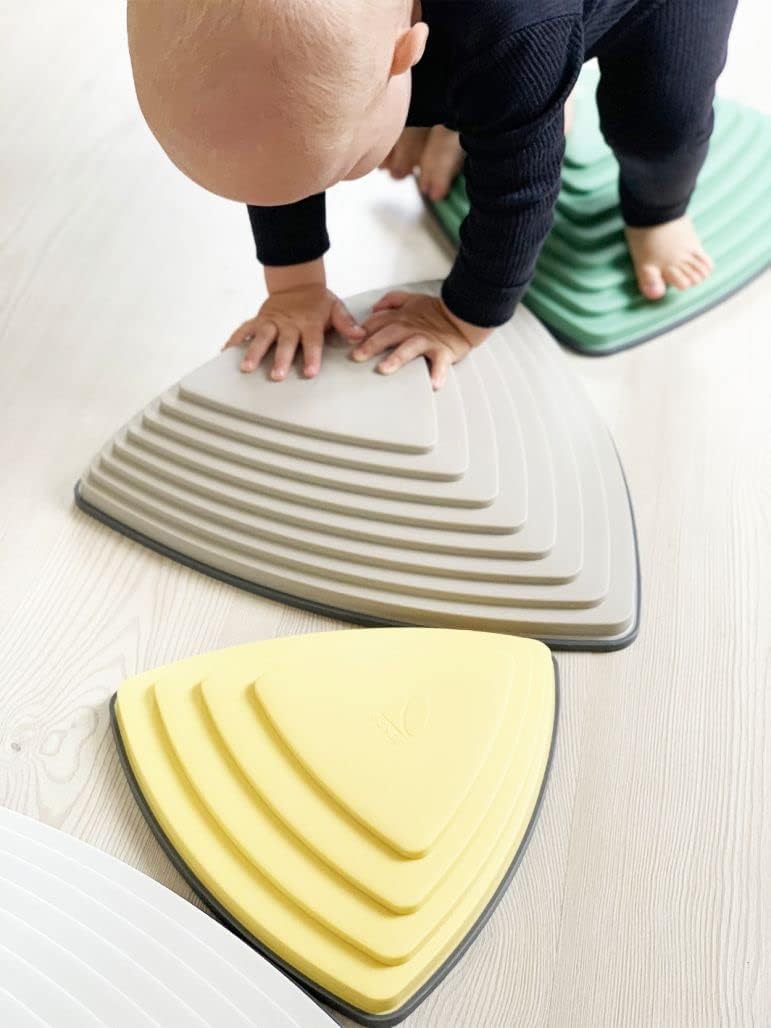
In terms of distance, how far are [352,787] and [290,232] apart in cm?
42

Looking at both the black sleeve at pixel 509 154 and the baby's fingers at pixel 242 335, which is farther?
the baby's fingers at pixel 242 335

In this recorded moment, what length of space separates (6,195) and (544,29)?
58cm

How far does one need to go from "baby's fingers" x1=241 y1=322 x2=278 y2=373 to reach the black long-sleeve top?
0.17ft

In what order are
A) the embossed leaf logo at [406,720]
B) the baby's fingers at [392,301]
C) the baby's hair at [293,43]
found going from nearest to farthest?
the baby's hair at [293,43] < the embossed leaf logo at [406,720] < the baby's fingers at [392,301]

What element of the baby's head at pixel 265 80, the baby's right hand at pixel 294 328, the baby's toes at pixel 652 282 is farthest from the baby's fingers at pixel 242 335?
the baby's toes at pixel 652 282

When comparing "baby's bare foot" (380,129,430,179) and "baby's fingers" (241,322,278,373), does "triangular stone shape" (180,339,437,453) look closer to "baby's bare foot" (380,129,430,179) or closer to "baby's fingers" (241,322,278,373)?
"baby's fingers" (241,322,278,373)

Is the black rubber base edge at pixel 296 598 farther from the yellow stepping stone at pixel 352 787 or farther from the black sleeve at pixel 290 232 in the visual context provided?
the black sleeve at pixel 290 232

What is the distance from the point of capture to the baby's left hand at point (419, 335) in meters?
0.86

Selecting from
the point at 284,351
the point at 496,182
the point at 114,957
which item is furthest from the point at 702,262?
the point at 114,957

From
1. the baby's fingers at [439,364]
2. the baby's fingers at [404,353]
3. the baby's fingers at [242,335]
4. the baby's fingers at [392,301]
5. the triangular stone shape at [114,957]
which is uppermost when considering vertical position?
the baby's fingers at [242,335]

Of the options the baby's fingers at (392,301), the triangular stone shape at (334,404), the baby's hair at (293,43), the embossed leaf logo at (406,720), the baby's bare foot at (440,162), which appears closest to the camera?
the baby's hair at (293,43)

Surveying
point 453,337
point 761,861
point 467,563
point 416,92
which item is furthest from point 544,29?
point 761,861

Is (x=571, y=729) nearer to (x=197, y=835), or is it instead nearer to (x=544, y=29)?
(x=197, y=835)

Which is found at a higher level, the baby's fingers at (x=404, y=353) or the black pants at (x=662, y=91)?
the black pants at (x=662, y=91)
